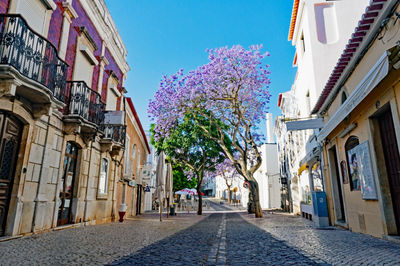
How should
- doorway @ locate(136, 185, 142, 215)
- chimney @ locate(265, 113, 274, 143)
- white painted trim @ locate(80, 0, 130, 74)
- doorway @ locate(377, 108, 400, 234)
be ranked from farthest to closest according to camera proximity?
chimney @ locate(265, 113, 274, 143)
doorway @ locate(136, 185, 142, 215)
white painted trim @ locate(80, 0, 130, 74)
doorway @ locate(377, 108, 400, 234)

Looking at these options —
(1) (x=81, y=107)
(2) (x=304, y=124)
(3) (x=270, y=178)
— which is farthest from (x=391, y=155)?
(3) (x=270, y=178)

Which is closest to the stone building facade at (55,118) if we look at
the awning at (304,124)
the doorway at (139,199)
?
the awning at (304,124)

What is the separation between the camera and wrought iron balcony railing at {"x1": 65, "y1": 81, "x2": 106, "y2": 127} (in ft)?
30.0

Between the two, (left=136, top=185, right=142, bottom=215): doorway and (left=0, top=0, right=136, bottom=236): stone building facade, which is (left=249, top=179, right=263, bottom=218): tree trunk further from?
(left=136, top=185, right=142, bottom=215): doorway

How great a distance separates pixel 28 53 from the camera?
6289 millimetres

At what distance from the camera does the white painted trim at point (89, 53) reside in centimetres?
1038

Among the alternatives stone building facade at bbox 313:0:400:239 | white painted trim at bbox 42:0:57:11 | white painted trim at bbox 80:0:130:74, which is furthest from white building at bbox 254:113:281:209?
white painted trim at bbox 42:0:57:11

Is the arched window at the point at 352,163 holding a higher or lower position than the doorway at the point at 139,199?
higher

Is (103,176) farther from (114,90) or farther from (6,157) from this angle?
(6,157)

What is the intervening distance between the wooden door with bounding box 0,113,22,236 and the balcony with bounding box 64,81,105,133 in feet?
6.97

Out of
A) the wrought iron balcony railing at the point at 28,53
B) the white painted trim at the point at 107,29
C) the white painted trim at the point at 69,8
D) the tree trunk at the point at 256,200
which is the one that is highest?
the white painted trim at the point at 107,29

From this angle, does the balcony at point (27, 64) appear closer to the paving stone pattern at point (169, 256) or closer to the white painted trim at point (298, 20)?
the paving stone pattern at point (169, 256)

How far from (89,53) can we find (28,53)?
4.75 m

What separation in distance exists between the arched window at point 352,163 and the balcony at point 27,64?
8524 millimetres
